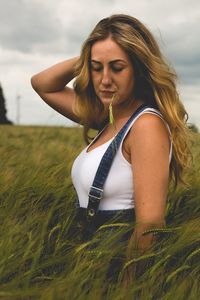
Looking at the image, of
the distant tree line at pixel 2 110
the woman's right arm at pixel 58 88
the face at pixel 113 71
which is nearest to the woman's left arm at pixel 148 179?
the face at pixel 113 71

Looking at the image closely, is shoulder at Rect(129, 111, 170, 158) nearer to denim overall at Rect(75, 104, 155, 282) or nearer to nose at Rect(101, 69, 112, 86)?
denim overall at Rect(75, 104, 155, 282)

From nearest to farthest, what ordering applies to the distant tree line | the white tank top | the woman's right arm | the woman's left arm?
the woman's left arm → the white tank top → the woman's right arm → the distant tree line

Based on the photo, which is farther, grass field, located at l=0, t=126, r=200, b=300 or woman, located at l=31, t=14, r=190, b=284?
woman, located at l=31, t=14, r=190, b=284

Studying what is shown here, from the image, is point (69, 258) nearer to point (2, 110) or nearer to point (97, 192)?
point (97, 192)

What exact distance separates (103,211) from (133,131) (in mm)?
361

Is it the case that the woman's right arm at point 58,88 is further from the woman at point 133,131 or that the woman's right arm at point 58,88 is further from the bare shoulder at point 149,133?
the bare shoulder at point 149,133

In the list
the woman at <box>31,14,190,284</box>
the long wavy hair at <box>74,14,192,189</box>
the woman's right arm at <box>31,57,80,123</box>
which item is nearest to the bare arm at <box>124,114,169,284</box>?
the woman at <box>31,14,190,284</box>

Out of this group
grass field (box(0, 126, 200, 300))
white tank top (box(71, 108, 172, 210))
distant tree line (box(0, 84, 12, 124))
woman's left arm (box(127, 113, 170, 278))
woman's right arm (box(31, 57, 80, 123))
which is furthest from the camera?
distant tree line (box(0, 84, 12, 124))

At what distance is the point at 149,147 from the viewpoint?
1.94m

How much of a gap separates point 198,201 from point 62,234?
3.40ft

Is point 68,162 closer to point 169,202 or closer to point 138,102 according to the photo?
point 169,202

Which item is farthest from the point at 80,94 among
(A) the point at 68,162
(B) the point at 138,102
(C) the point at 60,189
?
(A) the point at 68,162

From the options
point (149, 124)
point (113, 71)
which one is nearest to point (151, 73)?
point (113, 71)

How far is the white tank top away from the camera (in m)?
2.06
